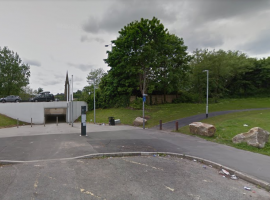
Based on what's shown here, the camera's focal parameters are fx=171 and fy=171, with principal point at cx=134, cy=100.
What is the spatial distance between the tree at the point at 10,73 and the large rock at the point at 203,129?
44.5m

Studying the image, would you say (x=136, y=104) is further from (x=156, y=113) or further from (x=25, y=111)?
(x=25, y=111)

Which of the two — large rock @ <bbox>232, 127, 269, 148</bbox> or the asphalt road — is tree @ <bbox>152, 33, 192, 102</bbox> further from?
the asphalt road

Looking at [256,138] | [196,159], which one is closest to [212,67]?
[256,138]

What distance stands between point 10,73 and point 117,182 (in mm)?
48414

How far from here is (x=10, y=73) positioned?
137 ft

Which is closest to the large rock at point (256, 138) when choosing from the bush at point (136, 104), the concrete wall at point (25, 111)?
the bush at point (136, 104)

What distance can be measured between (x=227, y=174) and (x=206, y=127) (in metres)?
6.49

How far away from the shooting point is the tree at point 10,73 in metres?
40.7

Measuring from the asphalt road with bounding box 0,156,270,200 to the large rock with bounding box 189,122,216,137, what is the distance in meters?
5.71

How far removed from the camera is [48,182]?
180 inches

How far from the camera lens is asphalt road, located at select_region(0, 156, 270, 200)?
4.01 metres

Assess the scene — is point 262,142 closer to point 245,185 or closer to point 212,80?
point 245,185

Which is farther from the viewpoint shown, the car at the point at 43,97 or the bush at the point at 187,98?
the bush at the point at 187,98

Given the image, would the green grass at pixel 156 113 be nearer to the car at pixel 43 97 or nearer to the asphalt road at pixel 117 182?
the car at pixel 43 97
